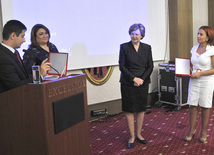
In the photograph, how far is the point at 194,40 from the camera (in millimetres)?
6391

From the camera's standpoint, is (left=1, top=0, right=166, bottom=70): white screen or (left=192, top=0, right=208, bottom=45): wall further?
(left=192, top=0, right=208, bottom=45): wall

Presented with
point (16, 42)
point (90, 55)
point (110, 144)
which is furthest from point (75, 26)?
point (16, 42)

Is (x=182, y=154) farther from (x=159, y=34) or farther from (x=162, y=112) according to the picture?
(x=159, y=34)

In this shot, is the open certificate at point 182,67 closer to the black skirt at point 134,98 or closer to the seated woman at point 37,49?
the black skirt at point 134,98

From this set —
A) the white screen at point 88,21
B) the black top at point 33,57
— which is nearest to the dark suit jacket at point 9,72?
the black top at point 33,57

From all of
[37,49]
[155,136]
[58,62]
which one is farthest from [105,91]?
[58,62]

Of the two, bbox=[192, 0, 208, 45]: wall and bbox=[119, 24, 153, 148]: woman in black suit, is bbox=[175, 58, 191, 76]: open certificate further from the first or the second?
bbox=[192, 0, 208, 45]: wall

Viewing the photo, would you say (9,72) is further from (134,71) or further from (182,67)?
(182,67)

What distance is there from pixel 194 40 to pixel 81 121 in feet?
15.2

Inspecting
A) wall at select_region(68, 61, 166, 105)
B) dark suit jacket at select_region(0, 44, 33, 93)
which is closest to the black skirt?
wall at select_region(68, 61, 166, 105)

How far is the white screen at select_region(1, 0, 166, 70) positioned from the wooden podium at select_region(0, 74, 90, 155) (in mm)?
2071

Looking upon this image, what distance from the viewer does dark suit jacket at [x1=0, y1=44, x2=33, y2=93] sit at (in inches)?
88.7

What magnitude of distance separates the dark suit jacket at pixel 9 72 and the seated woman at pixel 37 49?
90 cm

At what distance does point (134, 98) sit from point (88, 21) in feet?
5.83
